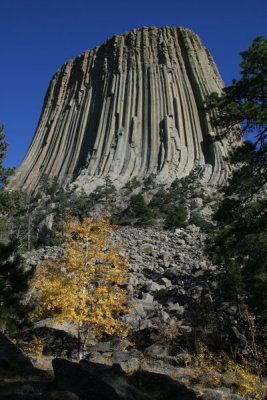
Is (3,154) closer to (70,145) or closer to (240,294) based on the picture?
(240,294)

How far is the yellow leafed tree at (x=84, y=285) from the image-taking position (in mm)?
8531

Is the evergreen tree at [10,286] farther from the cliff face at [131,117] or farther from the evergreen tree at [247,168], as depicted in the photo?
the cliff face at [131,117]

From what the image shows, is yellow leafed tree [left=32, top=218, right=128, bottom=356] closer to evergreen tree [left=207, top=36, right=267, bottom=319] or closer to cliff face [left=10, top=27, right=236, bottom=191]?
evergreen tree [left=207, top=36, right=267, bottom=319]

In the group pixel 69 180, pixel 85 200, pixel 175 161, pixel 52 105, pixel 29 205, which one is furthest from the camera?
pixel 52 105

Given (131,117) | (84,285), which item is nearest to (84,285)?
(84,285)

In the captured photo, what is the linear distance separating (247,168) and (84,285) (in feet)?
17.8

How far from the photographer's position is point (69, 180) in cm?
5444

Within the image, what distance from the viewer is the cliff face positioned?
50656 millimetres

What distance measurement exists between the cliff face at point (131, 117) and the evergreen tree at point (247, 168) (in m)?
36.2

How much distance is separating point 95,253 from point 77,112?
5803 cm

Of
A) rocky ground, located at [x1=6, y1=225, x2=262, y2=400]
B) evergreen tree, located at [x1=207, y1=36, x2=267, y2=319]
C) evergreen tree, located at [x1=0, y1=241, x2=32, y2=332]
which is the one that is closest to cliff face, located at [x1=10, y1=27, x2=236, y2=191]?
rocky ground, located at [x1=6, y1=225, x2=262, y2=400]

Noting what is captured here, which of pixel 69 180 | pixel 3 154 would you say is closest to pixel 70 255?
pixel 3 154

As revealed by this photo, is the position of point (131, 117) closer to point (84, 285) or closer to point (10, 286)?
point (84, 285)

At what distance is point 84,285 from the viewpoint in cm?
928
